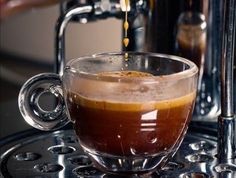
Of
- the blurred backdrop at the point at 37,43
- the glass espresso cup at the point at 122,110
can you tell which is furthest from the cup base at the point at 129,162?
the blurred backdrop at the point at 37,43

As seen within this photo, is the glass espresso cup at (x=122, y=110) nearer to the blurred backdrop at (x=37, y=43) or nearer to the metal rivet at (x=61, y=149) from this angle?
the metal rivet at (x=61, y=149)

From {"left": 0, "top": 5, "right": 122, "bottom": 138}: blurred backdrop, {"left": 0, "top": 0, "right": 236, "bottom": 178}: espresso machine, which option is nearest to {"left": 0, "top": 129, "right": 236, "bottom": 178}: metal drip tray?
{"left": 0, "top": 0, "right": 236, "bottom": 178}: espresso machine

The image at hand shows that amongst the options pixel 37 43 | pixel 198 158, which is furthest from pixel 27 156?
pixel 37 43

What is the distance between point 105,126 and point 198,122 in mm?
152

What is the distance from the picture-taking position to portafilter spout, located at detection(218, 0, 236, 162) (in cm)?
43

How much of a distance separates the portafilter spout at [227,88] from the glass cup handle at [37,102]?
121 mm

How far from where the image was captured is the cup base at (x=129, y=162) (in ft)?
1.37

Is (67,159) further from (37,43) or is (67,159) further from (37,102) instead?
(37,43)

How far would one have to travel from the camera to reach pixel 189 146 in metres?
0.48

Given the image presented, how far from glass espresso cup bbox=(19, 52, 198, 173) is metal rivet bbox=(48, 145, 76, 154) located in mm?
37

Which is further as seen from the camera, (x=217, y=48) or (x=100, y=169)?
(x=217, y=48)

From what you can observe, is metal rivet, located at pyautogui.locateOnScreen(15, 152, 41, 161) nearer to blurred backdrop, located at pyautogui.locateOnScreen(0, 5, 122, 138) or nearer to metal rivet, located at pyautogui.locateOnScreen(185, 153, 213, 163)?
metal rivet, located at pyautogui.locateOnScreen(185, 153, 213, 163)

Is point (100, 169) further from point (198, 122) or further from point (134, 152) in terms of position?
point (198, 122)

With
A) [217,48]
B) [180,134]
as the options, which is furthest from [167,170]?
[217,48]
